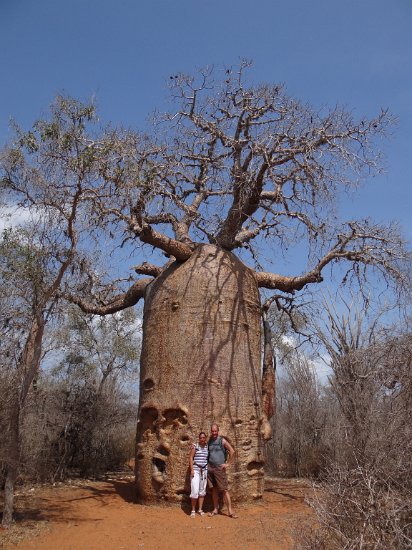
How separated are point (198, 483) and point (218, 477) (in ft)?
0.75

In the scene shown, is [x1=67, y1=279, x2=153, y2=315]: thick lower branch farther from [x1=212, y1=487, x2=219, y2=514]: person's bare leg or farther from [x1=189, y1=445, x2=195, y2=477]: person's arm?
[x1=212, y1=487, x2=219, y2=514]: person's bare leg

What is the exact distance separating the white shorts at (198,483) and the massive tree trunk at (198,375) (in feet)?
0.68

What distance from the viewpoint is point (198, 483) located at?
565 centimetres

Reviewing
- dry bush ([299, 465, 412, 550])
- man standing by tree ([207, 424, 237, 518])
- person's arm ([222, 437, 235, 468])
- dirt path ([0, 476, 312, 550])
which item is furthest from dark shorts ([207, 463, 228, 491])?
dry bush ([299, 465, 412, 550])

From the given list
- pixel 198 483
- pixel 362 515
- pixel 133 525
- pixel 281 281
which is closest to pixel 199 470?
pixel 198 483

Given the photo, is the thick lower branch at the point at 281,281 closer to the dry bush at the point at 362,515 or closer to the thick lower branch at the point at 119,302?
the thick lower branch at the point at 119,302

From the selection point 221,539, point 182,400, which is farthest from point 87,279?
point 221,539

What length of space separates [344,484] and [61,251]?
3.95m

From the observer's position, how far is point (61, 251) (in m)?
5.72

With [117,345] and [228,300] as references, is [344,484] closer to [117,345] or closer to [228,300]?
[228,300]

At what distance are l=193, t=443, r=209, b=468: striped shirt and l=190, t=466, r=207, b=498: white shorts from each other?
6cm

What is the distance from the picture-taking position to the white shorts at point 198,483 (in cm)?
563

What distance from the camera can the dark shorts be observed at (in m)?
5.69

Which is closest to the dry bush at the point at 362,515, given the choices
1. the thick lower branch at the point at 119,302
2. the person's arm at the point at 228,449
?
the person's arm at the point at 228,449
